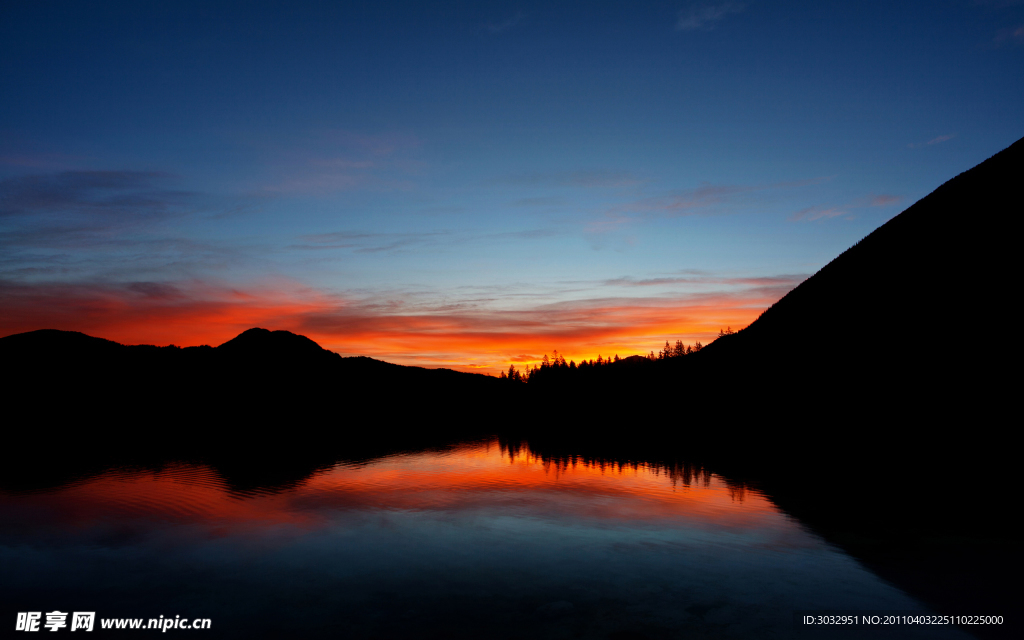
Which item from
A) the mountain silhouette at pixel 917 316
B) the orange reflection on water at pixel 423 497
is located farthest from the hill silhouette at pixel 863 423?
the orange reflection on water at pixel 423 497

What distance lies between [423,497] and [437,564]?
13.8 meters

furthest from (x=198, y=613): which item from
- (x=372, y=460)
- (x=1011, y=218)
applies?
(x=1011, y=218)

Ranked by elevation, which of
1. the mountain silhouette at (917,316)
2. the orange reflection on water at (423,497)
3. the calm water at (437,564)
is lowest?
the orange reflection on water at (423,497)

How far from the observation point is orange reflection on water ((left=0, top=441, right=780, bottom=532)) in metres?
26.2

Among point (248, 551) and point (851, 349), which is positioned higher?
point (851, 349)

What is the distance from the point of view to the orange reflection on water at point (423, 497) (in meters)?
26.2

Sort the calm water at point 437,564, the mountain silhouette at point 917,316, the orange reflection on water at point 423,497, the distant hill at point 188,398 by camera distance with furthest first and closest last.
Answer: the distant hill at point 188,398
the mountain silhouette at point 917,316
the orange reflection on water at point 423,497
the calm water at point 437,564

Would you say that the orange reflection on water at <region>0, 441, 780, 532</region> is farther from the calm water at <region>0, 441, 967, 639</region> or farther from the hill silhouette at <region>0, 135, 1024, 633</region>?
the hill silhouette at <region>0, 135, 1024, 633</region>

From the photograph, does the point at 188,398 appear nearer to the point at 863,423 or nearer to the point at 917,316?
the point at 863,423

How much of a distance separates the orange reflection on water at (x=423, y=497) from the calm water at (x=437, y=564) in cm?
23

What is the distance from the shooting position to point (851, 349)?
53.2 meters

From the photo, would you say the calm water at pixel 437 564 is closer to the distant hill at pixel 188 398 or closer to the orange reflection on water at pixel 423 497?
the orange reflection on water at pixel 423 497

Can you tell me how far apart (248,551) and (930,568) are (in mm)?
23513

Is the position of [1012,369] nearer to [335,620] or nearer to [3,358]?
[335,620]
